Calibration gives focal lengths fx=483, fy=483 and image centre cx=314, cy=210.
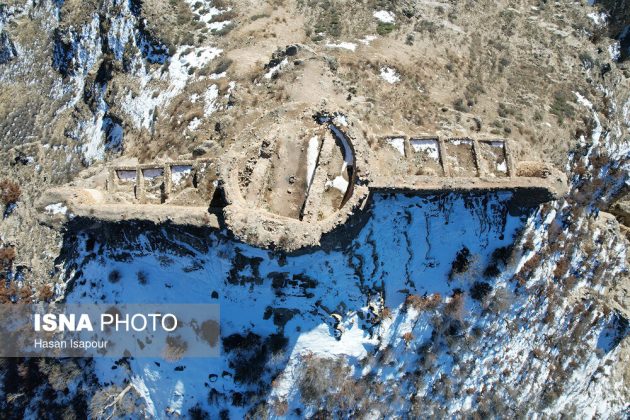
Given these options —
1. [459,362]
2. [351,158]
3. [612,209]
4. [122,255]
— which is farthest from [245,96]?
[612,209]

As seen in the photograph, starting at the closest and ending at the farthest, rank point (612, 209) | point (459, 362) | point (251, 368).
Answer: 1. point (251, 368)
2. point (459, 362)
3. point (612, 209)

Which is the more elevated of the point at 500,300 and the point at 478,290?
the point at 478,290

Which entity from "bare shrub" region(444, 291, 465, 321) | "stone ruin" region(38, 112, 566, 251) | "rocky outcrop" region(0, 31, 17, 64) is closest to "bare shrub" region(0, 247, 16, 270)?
"stone ruin" region(38, 112, 566, 251)

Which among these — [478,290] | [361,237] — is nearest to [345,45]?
[361,237]

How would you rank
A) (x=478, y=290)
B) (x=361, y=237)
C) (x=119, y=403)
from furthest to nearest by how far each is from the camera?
(x=119, y=403)
(x=478, y=290)
(x=361, y=237)

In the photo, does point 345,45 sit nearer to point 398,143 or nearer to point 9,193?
point 398,143

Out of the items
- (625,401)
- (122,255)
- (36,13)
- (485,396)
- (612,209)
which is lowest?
(625,401)

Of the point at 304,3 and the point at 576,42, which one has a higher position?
the point at 304,3

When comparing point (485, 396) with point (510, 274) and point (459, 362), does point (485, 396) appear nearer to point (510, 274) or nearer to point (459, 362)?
point (459, 362)
